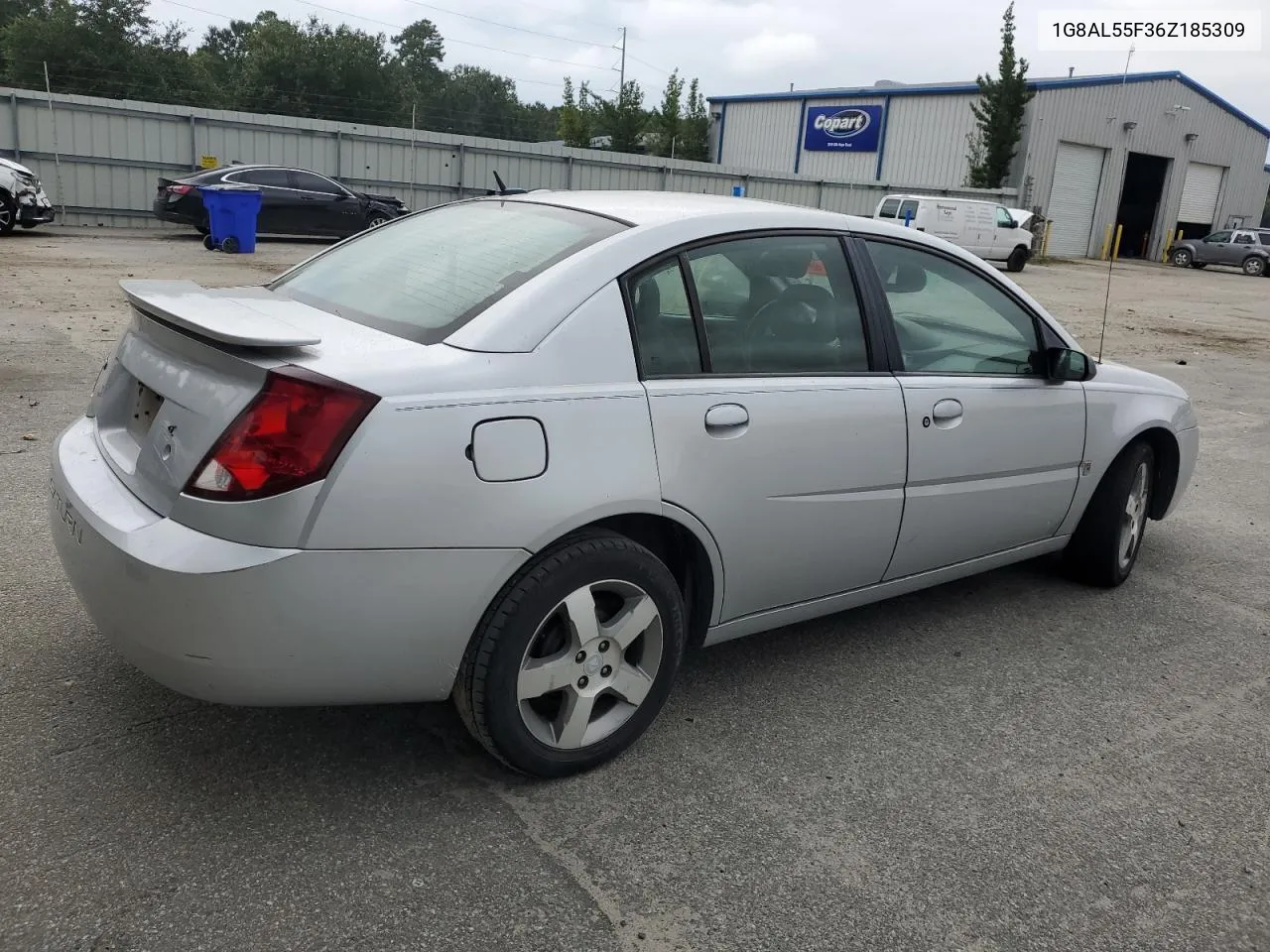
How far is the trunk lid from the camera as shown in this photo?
248 centimetres

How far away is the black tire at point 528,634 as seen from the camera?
8.64 feet

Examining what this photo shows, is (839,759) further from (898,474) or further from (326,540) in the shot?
(326,540)

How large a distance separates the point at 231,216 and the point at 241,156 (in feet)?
25.3

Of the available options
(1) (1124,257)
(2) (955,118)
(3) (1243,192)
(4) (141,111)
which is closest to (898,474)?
(4) (141,111)

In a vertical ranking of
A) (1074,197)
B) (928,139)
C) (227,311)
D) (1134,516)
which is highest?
(928,139)

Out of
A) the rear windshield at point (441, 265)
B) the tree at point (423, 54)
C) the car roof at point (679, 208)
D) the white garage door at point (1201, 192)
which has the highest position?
the tree at point (423, 54)

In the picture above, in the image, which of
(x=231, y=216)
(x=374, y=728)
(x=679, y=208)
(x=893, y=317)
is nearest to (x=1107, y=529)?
(x=893, y=317)

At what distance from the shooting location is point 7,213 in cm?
1841

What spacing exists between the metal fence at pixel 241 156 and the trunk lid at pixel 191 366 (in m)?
23.4

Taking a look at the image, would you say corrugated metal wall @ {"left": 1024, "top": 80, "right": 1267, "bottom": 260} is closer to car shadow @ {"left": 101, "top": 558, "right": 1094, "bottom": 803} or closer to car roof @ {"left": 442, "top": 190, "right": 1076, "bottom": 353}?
car roof @ {"left": 442, "top": 190, "right": 1076, "bottom": 353}

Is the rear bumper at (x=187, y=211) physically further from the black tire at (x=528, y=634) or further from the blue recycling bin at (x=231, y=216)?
the black tire at (x=528, y=634)

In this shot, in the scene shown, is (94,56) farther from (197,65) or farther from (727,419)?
(727,419)

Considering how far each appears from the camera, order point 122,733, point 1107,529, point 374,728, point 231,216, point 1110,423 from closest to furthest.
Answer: point 122,733 → point 374,728 → point 1110,423 → point 1107,529 → point 231,216

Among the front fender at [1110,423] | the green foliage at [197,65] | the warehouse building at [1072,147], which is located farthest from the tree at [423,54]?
the front fender at [1110,423]
